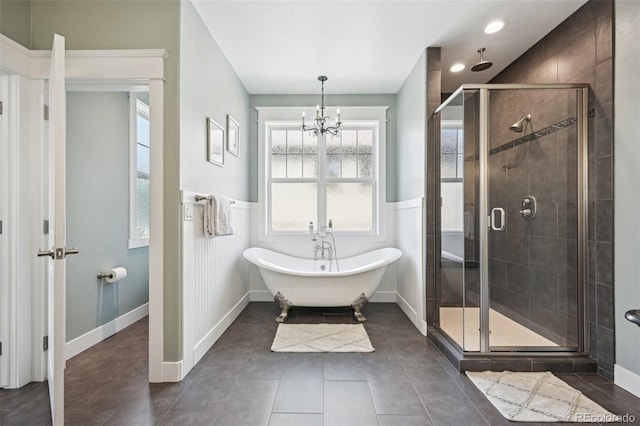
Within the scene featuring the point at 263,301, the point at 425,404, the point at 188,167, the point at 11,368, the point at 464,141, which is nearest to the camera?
the point at 425,404

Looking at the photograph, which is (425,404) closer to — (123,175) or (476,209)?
(476,209)

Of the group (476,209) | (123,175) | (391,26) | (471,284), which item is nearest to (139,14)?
(123,175)

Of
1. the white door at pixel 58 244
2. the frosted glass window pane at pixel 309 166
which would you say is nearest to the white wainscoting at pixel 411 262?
the frosted glass window pane at pixel 309 166

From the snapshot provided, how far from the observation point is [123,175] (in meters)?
2.87

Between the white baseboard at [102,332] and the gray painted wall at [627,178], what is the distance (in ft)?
11.9

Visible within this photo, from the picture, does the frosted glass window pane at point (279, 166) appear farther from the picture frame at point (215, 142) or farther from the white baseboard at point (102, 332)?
the white baseboard at point (102, 332)

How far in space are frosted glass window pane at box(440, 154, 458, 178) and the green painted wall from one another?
6.54ft

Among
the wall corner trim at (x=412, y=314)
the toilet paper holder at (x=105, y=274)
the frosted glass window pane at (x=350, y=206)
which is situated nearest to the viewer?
the toilet paper holder at (x=105, y=274)

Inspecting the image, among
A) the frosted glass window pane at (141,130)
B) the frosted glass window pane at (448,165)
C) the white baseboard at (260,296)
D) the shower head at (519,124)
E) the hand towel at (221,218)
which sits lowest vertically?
the white baseboard at (260,296)

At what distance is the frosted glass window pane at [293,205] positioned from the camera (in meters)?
3.95

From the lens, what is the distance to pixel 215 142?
263 centimetres

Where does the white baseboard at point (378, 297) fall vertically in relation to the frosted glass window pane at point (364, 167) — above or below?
below

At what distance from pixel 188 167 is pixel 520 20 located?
106 inches

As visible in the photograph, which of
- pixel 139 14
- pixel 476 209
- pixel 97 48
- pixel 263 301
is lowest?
pixel 263 301
